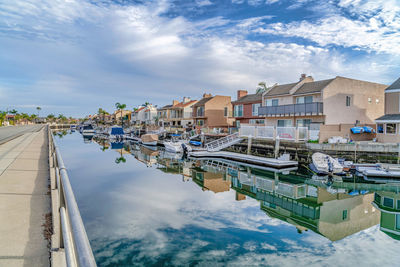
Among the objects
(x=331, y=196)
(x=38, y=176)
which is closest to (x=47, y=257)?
(x=38, y=176)

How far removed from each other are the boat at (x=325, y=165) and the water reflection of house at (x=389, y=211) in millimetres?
5152

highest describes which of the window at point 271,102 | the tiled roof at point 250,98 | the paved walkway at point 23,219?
the tiled roof at point 250,98

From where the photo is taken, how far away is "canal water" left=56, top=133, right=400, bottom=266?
953 centimetres

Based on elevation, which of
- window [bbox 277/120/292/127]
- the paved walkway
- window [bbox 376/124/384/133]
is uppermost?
window [bbox 277/120/292/127]

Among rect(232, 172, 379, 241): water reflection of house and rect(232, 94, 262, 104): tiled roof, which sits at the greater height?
rect(232, 94, 262, 104): tiled roof

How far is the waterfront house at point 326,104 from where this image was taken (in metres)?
34.1

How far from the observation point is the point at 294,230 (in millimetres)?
12180

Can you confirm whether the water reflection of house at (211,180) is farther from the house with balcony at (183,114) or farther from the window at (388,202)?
the house with balcony at (183,114)

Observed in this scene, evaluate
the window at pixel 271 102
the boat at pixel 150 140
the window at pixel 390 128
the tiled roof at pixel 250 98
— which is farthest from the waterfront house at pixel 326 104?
the boat at pixel 150 140

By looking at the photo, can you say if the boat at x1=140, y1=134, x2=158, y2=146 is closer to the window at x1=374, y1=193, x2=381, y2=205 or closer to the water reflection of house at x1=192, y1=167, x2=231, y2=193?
the water reflection of house at x1=192, y1=167, x2=231, y2=193

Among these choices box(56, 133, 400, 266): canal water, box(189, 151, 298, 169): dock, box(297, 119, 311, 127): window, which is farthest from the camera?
box(297, 119, 311, 127): window

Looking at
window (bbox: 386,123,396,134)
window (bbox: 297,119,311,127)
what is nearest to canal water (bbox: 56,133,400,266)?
window (bbox: 386,123,396,134)

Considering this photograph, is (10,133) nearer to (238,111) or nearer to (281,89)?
(238,111)

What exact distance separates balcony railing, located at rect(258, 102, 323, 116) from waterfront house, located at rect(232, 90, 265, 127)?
5365mm
